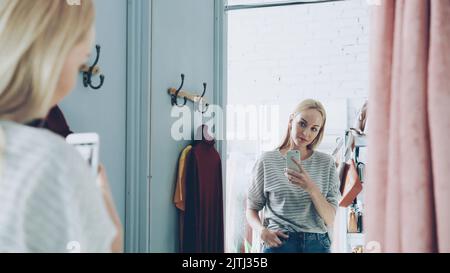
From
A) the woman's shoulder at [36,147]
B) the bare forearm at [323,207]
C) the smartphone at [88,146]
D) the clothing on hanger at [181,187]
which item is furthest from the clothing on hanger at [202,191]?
the woman's shoulder at [36,147]

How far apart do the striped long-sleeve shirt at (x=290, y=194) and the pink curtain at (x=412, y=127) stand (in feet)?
0.49

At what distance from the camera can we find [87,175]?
714 mm

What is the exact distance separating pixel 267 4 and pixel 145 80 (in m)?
0.31

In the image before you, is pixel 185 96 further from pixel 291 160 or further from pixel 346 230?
pixel 346 230

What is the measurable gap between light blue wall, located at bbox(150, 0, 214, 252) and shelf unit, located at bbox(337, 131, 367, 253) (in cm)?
34

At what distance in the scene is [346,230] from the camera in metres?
0.98

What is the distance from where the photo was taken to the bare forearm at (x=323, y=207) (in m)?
0.99

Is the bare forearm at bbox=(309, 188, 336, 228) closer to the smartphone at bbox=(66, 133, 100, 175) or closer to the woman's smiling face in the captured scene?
the woman's smiling face

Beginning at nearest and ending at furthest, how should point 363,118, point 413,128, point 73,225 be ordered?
1. point 73,225
2. point 413,128
3. point 363,118

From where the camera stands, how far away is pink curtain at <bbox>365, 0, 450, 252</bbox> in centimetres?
79

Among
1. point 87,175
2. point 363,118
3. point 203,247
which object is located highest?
point 363,118

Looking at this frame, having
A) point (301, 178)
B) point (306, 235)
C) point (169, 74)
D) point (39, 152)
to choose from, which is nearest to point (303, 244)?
point (306, 235)

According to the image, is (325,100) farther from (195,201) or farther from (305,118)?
(195,201)
